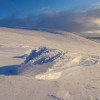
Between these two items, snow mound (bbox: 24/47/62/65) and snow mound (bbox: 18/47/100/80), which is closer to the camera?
snow mound (bbox: 18/47/100/80)

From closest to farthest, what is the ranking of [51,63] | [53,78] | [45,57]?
[53,78]
[51,63]
[45,57]

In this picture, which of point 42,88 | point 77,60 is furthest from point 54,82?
point 77,60

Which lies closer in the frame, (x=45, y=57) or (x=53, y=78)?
(x=53, y=78)

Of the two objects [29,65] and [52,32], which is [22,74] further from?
[52,32]

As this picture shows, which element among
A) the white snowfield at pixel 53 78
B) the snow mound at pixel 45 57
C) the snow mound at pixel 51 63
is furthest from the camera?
the snow mound at pixel 45 57

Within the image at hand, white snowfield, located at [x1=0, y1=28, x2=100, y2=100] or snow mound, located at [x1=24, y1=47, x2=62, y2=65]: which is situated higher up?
snow mound, located at [x1=24, y1=47, x2=62, y2=65]

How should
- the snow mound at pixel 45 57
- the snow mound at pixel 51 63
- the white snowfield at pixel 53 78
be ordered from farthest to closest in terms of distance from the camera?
the snow mound at pixel 45 57
the snow mound at pixel 51 63
the white snowfield at pixel 53 78

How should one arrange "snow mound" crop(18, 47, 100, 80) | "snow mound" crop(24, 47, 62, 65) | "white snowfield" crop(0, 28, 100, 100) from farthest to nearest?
"snow mound" crop(24, 47, 62, 65) → "snow mound" crop(18, 47, 100, 80) → "white snowfield" crop(0, 28, 100, 100)

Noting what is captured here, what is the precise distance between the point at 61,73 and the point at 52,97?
3.24 feet

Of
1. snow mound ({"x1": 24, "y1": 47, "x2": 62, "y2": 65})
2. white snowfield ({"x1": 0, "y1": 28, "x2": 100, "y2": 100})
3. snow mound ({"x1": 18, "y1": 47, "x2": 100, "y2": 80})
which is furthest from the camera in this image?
snow mound ({"x1": 24, "y1": 47, "x2": 62, "y2": 65})

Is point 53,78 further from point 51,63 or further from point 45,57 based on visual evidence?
point 45,57

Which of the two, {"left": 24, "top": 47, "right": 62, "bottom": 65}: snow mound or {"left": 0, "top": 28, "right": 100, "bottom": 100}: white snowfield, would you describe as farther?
{"left": 24, "top": 47, "right": 62, "bottom": 65}: snow mound

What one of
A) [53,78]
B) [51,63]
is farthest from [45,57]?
[53,78]

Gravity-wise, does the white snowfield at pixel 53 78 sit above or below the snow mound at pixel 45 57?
below
